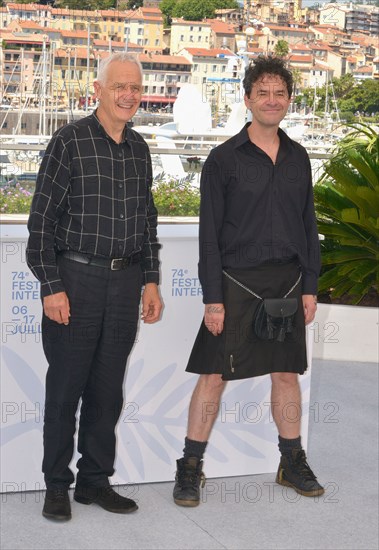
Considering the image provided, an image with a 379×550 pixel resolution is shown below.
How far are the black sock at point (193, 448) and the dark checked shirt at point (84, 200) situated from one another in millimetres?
814

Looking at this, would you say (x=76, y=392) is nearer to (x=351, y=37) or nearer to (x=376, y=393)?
(x=376, y=393)

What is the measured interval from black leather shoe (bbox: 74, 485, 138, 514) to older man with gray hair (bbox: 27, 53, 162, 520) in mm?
12

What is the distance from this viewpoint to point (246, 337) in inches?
134

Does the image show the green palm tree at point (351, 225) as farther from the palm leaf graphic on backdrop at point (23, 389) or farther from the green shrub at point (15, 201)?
the green shrub at point (15, 201)

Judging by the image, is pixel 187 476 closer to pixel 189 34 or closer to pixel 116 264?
pixel 116 264

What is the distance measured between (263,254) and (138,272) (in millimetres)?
454

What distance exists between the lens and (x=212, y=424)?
11.6 feet

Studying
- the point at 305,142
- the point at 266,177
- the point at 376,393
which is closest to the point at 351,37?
the point at 305,142

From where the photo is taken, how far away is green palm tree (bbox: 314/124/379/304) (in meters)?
6.15

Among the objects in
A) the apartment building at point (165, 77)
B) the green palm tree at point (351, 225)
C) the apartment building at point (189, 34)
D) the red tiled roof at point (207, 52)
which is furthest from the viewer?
the red tiled roof at point (207, 52)

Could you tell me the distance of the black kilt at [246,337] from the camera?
11.1 ft

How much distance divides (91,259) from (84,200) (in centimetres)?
19

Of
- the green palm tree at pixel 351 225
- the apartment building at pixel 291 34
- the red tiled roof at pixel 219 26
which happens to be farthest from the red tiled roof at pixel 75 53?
the green palm tree at pixel 351 225

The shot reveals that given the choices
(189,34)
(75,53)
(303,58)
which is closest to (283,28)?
(189,34)
